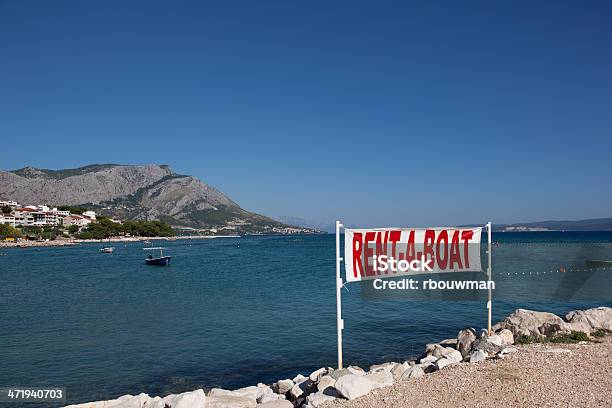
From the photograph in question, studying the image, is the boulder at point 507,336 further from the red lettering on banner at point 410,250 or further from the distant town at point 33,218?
the distant town at point 33,218

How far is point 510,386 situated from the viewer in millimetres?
8438

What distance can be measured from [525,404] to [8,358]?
58.9ft

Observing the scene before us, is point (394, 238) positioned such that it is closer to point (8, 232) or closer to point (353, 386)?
point (353, 386)

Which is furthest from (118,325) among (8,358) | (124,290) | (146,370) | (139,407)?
(124,290)

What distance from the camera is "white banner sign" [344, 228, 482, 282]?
456 inches

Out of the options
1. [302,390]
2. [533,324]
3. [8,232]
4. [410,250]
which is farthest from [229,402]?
[8,232]

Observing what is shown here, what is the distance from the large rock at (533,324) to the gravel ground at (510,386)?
4.53m

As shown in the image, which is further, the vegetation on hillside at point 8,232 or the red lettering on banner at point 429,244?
the vegetation on hillside at point 8,232

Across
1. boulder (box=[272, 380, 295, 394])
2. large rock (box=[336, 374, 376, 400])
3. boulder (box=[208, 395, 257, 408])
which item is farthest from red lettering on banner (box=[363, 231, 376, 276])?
boulder (box=[208, 395, 257, 408])

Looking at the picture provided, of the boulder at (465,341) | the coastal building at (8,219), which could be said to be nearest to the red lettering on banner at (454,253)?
the boulder at (465,341)

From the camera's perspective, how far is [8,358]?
55.8 feet

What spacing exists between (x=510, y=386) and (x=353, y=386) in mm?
2962

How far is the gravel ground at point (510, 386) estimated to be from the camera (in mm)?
7895

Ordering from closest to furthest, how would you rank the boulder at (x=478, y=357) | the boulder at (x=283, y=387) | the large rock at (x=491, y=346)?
the boulder at (x=478, y=357) → the large rock at (x=491, y=346) → the boulder at (x=283, y=387)
